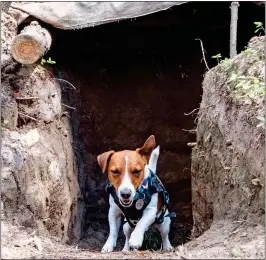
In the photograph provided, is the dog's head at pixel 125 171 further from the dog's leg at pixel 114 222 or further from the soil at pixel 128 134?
the soil at pixel 128 134

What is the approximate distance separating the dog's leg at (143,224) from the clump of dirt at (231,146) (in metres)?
0.68

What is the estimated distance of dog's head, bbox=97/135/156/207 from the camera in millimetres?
4664

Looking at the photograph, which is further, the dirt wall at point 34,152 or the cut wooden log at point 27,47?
the cut wooden log at point 27,47

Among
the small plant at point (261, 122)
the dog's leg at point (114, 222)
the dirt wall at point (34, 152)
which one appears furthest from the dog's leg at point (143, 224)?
the small plant at point (261, 122)

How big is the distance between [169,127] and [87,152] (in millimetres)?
1662

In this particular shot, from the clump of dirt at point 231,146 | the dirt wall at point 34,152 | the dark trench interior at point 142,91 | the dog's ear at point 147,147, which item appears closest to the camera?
the clump of dirt at point 231,146

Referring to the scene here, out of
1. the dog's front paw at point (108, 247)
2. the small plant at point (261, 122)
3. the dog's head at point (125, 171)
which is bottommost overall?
the dog's front paw at point (108, 247)

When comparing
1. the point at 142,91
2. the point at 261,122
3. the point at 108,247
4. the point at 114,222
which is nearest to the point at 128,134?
the point at 142,91

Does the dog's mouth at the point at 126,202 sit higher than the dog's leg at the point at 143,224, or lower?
higher

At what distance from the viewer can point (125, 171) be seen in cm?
479

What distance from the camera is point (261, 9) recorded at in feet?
25.5

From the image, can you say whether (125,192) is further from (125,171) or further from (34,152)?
(34,152)

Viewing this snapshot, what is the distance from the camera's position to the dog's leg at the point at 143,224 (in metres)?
4.60

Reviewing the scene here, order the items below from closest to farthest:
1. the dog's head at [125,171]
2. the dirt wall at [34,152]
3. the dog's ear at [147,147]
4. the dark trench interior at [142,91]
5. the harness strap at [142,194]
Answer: the dirt wall at [34,152] < the dog's head at [125,171] < the harness strap at [142,194] < the dog's ear at [147,147] < the dark trench interior at [142,91]
